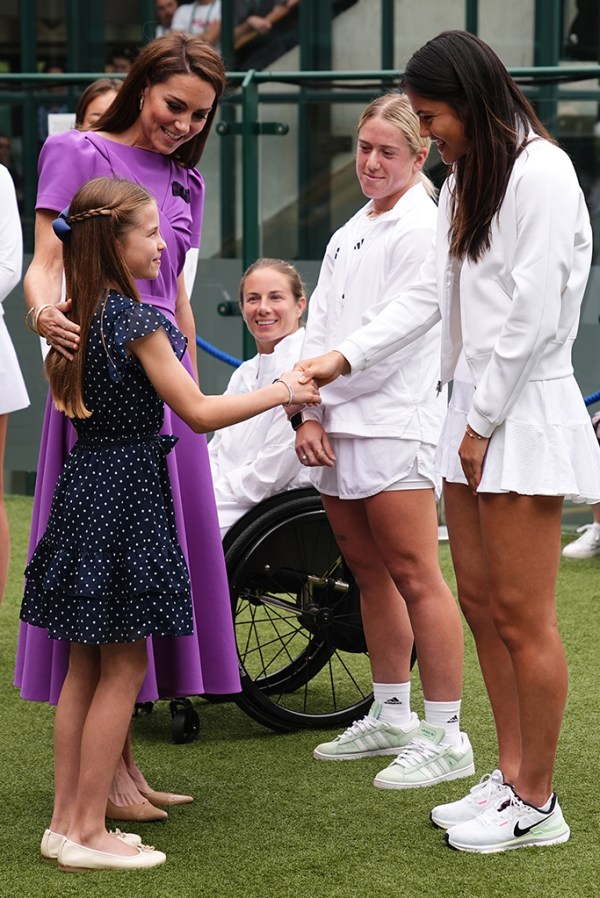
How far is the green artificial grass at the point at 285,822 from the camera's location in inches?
104

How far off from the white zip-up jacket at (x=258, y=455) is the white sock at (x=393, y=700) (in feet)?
1.94

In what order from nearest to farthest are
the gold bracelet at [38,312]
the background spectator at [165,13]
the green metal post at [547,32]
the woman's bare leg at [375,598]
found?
the gold bracelet at [38,312] → the woman's bare leg at [375,598] → the green metal post at [547,32] → the background spectator at [165,13]

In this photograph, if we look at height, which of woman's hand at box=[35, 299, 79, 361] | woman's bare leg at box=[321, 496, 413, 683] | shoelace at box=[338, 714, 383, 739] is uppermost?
woman's hand at box=[35, 299, 79, 361]

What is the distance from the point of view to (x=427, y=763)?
325 cm

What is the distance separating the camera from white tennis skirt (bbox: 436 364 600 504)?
2604 mm

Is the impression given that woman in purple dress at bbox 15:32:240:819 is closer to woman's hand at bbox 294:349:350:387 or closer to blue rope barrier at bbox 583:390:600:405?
woman's hand at bbox 294:349:350:387

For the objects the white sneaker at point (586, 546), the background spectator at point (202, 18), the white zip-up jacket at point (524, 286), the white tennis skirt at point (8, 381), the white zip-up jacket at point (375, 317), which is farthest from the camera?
the background spectator at point (202, 18)

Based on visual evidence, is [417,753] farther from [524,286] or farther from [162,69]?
[162,69]

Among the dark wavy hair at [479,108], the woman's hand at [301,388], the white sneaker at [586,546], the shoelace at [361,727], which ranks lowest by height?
the white sneaker at [586,546]

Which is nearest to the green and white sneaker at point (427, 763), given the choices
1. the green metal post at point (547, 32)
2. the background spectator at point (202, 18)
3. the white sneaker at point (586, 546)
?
the white sneaker at point (586, 546)

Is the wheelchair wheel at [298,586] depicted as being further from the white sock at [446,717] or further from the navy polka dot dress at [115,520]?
the navy polka dot dress at [115,520]

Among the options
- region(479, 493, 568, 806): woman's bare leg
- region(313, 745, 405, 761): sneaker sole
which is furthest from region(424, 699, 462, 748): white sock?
region(479, 493, 568, 806): woman's bare leg

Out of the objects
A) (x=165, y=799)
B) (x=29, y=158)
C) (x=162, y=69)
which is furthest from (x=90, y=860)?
(x=29, y=158)

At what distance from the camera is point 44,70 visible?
1044 cm
